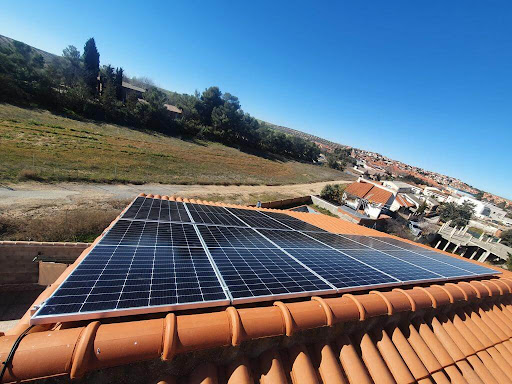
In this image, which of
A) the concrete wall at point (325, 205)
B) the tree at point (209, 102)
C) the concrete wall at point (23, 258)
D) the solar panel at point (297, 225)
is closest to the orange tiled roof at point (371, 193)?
the concrete wall at point (325, 205)

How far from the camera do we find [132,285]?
12.0 ft

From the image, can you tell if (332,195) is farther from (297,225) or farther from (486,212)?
(486,212)

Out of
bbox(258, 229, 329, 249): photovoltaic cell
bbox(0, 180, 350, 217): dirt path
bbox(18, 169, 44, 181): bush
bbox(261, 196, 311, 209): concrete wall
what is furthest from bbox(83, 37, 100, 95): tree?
bbox(258, 229, 329, 249): photovoltaic cell

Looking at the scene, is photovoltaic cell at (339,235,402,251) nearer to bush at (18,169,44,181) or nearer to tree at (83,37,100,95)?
bush at (18,169,44,181)

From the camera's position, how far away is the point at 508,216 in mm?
92125

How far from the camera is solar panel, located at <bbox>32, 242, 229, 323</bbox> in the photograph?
2992mm

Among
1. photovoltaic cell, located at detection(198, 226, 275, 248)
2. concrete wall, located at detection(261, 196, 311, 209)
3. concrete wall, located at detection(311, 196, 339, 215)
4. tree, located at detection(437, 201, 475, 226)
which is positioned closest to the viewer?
photovoltaic cell, located at detection(198, 226, 275, 248)

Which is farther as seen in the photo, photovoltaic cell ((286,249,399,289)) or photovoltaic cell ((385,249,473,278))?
photovoltaic cell ((385,249,473,278))

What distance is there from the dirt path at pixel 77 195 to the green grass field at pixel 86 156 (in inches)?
69.6

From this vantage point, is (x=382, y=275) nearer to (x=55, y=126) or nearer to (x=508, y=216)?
(x=55, y=126)

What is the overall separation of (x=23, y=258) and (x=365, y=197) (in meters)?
44.4

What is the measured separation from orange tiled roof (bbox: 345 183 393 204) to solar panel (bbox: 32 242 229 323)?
140 ft

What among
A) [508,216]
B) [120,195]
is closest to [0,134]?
[120,195]

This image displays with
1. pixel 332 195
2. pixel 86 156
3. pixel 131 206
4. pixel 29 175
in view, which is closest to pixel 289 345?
pixel 131 206
